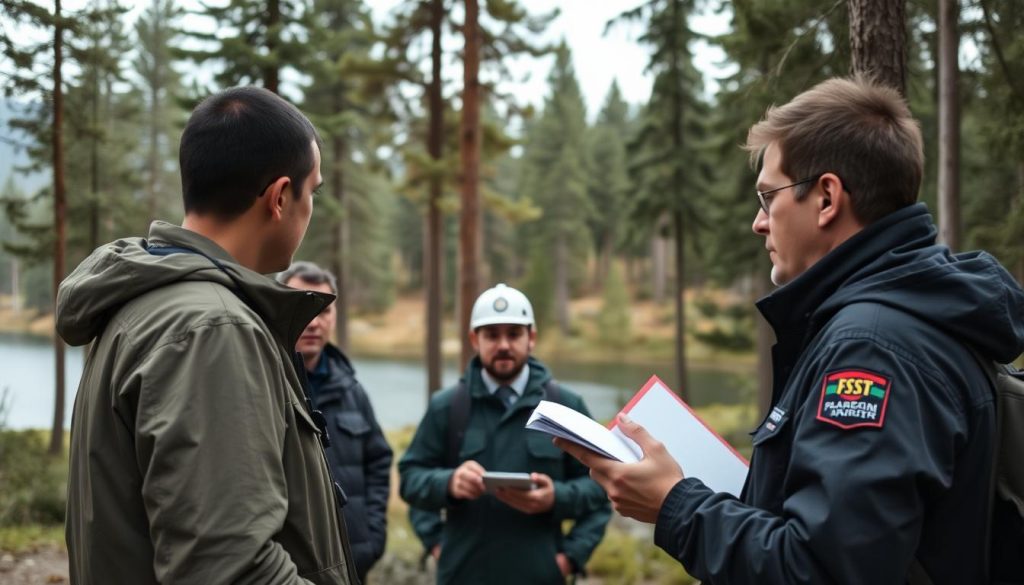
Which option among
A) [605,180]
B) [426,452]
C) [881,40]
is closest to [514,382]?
[426,452]

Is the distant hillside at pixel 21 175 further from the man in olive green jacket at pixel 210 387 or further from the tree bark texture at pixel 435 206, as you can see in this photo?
the man in olive green jacket at pixel 210 387

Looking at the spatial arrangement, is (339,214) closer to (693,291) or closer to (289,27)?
(289,27)

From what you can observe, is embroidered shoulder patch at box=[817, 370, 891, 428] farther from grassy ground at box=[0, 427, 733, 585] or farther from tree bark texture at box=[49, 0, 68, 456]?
tree bark texture at box=[49, 0, 68, 456]

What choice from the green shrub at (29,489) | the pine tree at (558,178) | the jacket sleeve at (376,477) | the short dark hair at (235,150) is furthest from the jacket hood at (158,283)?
the pine tree at (558,178)

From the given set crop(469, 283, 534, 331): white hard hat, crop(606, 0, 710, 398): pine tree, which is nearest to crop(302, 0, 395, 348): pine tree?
crop(606, 0, 710, 398): pine tree

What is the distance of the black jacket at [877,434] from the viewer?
1788 millimetres

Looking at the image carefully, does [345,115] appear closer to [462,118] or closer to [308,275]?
[462,118]

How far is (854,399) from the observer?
1848 millimetres

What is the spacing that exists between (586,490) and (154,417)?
11.2ft

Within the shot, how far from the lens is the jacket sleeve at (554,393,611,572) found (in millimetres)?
4699

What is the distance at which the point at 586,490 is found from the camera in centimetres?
481

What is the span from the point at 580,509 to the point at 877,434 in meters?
3.13

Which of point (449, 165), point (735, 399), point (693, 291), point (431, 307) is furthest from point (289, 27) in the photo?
point (693, 291)

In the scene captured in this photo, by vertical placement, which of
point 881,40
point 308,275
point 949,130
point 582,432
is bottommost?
point 582,432
